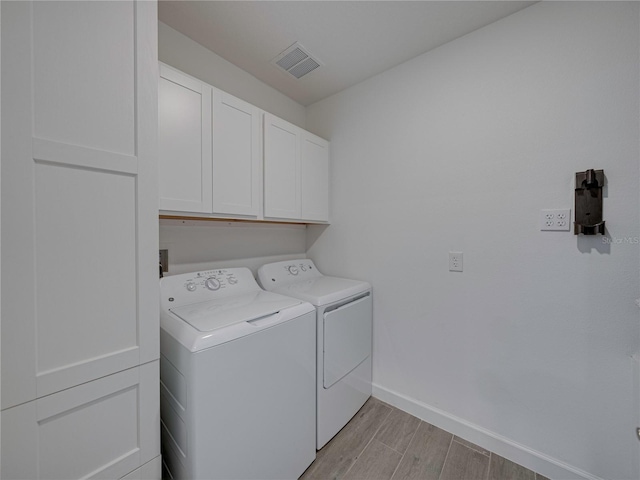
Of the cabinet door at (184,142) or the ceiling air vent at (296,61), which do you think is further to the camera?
the ceiling air vent at (296,61)

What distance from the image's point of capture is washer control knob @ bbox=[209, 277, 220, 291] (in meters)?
1.51

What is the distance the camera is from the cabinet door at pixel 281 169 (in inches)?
66.8

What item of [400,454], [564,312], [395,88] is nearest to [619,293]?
[564,312]

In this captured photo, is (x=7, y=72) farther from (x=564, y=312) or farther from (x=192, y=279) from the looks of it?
(x=564, y=312)

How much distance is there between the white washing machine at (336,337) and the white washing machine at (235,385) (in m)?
0.09

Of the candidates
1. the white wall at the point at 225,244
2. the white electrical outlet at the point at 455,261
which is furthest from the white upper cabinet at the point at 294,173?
the white electrical outlet at the point at 455,261

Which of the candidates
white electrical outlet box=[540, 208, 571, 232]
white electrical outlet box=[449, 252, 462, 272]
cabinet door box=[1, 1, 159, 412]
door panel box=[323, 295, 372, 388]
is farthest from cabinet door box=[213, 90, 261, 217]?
white electrical outlet box=[540, 208, 571, 232]

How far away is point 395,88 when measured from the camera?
1.87 m

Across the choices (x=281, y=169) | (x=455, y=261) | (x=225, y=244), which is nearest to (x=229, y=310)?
(x=225, y=244)

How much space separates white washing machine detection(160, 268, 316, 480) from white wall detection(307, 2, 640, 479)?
35.0 inches

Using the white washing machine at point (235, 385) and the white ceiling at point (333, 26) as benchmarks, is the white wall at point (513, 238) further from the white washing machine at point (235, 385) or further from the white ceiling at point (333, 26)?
the white washing machine at point (235, 385)

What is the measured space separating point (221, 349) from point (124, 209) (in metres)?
0.63

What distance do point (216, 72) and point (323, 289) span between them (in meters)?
1.74

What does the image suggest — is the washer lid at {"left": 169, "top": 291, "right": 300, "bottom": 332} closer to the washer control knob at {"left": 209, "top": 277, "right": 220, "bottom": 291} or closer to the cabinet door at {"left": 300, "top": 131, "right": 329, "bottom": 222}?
the washer control knob at {"left": 209, "top": 277, "right": 220, "bottom": 291}
